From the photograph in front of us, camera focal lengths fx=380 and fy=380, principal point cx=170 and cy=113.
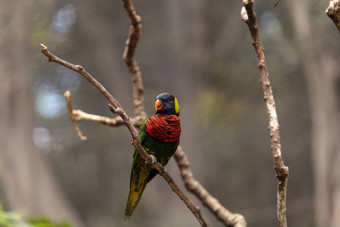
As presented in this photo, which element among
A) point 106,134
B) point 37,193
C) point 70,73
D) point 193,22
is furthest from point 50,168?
point 193,22

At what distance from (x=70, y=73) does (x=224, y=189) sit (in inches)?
43.8

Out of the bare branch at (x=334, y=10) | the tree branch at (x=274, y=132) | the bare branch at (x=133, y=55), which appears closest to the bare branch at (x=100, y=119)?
the bare branch at (x=133, y=55)

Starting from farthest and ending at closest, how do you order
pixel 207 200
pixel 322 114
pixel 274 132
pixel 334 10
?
pixel 322 114, pixel 207 200, pixel 274 132, pixel 334 10

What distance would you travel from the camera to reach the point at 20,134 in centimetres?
237

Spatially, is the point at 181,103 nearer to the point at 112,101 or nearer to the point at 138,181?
the point at 138,181

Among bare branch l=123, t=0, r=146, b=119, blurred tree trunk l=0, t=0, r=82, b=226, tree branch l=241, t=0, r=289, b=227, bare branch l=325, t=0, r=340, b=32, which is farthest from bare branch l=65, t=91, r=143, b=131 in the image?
blurred tree trunk l=0, t=0, r=82, b=226

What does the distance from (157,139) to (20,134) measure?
1.61 metres

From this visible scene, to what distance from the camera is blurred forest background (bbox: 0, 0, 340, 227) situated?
2150 mm

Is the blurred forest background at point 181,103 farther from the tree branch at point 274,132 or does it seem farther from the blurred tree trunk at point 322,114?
the tree branch at point 274,132

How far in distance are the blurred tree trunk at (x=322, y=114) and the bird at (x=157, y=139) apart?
1.41 metres

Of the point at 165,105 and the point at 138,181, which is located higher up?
the point at 165,105

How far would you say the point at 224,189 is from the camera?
7.18ft

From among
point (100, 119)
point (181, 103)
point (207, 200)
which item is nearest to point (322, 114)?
point (181, 103)

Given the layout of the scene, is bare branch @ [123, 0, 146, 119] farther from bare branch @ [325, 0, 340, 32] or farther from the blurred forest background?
the blurred forest background
